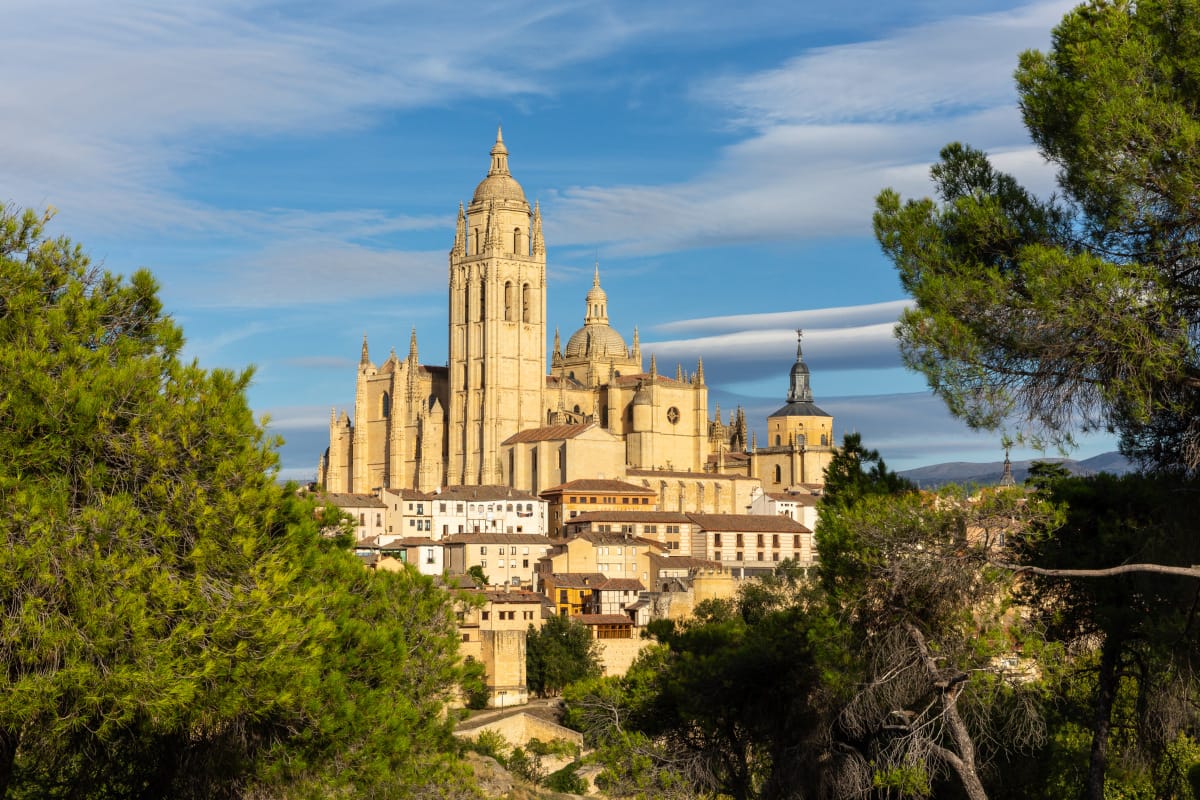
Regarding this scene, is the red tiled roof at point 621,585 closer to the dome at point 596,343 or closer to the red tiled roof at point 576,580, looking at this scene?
the red tiled roof at point 576,580

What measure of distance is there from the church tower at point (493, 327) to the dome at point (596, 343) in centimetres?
1180

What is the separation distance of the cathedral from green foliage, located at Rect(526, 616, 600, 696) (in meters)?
36.5

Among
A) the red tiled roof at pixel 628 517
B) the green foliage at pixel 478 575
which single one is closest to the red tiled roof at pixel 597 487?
the red tiled roof at pixel 628 517

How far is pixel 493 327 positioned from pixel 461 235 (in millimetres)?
7816

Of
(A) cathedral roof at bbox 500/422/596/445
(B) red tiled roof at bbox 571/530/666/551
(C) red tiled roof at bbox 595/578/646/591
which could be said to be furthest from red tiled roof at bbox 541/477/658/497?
(C) red tiled roof at bbox 595/578/646/591

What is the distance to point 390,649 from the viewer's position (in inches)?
672

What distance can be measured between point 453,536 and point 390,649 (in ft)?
194

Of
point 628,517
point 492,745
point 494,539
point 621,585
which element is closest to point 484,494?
point 628,517

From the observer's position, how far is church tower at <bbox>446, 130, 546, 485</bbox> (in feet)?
329

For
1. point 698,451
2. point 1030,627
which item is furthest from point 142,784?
point 698,451

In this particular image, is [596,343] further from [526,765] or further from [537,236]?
[526,765]

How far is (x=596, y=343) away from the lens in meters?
116

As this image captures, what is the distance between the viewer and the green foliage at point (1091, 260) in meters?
14.6

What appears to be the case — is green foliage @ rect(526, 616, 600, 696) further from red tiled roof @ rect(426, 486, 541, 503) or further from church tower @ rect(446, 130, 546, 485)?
church tower @ rect(446, 130, 546, 485)
